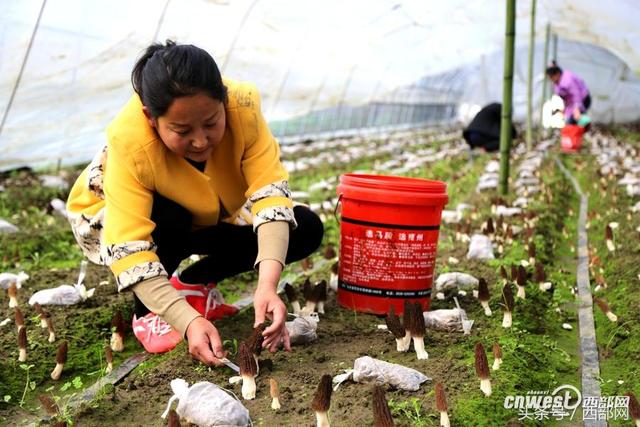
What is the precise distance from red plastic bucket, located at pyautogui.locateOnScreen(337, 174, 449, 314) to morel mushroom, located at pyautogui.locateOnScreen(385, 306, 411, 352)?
0.59 meters

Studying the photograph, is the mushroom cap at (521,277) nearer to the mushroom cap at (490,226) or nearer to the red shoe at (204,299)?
the mushroom cap at (490,226)

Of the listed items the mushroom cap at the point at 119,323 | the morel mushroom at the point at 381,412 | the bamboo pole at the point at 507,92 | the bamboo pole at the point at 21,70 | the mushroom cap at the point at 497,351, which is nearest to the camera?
the morel mushroom at the point at 381,412

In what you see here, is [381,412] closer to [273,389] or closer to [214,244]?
[273,389]

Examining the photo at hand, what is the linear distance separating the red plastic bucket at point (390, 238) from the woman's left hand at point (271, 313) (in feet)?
3.30

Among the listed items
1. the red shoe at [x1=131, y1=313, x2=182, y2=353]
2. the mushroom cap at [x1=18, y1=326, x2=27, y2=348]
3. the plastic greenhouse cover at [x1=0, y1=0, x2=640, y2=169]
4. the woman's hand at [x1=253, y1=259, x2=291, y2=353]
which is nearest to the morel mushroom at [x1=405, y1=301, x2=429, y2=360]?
the woman's hand at [x1=253, y1=259, x2=291, y2=353]

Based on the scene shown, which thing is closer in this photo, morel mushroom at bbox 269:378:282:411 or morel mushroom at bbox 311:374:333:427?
morel mushroom at bbox 311:374:333:427

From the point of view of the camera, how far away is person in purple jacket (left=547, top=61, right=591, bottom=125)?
525 inches

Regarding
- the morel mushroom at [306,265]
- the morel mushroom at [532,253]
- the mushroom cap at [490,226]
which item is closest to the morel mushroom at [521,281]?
the morel mushroom at [532,253]

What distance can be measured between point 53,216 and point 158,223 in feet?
13.9

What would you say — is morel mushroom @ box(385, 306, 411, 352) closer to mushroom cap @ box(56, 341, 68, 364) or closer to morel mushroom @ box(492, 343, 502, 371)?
morel mushroom @ box(492, 343, 502, 371)

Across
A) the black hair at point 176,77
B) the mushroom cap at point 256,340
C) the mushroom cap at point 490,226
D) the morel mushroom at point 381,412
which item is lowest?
the mushroom cap at point 490,226

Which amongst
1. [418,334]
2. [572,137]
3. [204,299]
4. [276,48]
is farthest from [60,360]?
[572,137]

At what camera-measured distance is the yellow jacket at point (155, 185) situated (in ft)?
9.90

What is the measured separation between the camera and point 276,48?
13.9m
